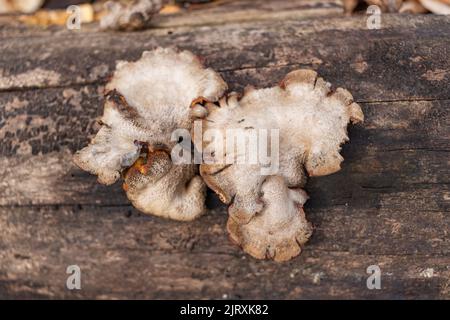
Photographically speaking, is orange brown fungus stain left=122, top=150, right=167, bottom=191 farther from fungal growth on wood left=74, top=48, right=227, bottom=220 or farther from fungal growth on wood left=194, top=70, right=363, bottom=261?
fungal growth on wood left=194, top=70, right=363, bottom=261

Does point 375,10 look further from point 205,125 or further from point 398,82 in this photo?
point 205,125

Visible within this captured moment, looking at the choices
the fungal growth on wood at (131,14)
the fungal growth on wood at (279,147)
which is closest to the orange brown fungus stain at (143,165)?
the fungal growth on wood at (279,147)

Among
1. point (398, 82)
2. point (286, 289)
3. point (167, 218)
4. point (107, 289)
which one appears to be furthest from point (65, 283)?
point (398, 82)

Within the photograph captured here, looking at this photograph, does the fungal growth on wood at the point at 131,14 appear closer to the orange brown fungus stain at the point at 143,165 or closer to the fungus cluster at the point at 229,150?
the fungus cluster at the point at 229,150

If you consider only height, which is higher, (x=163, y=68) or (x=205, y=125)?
(x=163, y=68)

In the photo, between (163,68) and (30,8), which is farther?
(30,8)

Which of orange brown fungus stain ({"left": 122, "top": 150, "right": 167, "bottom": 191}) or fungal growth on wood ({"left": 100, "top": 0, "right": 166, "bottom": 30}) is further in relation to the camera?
fungal growth on wood ({"left": 100, "top": 0, "right": 166, "bottom": 30})

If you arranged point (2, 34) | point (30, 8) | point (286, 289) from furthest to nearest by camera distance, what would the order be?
point (30, 8)
point (2, 34)
point (286, 289)

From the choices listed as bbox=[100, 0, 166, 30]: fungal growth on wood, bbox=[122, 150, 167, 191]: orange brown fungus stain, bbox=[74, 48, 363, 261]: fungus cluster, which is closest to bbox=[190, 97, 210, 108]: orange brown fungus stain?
bbox=[74, 48, 363, 261]: fungus cluster
